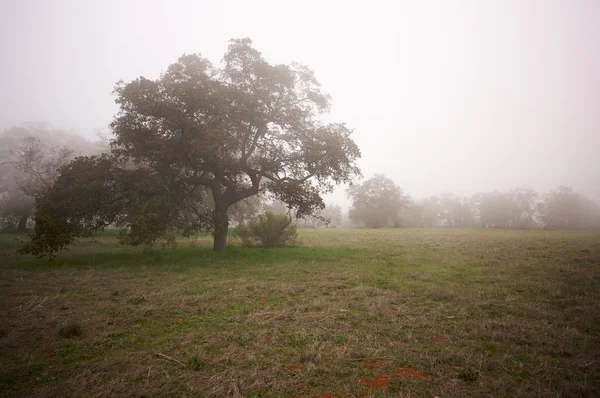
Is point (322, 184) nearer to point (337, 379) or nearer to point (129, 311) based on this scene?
point (129, 311)

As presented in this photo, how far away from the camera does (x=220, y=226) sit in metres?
17.2

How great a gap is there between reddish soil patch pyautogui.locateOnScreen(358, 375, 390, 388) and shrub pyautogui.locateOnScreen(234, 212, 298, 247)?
1659 cm

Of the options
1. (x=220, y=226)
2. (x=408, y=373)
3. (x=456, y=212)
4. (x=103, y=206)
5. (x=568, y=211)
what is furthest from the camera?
(x=456, y=212)

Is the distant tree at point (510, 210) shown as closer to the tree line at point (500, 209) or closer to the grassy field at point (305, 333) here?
the tree line at point (500, 209)

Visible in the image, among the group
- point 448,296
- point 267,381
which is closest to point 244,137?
point 448,296

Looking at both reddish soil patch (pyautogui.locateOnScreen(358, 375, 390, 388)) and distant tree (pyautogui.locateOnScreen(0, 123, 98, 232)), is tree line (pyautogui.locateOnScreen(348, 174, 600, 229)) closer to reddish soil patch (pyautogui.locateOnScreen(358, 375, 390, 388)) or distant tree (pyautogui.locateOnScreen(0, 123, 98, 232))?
distant tree (pyautogui.locateOnScreen(0, 123, 98, 232))

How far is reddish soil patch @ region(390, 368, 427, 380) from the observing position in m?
4.37

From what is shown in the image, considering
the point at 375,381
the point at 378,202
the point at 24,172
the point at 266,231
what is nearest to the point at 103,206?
the point at 266,231

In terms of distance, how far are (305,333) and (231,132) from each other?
1335cm

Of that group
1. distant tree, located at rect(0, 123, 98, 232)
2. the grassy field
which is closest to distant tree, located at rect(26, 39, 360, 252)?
the grassy field

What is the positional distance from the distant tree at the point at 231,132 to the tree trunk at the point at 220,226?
0.19ft

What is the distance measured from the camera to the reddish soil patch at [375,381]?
416 cm

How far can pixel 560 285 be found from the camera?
9.11m

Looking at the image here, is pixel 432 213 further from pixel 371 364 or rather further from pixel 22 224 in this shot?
pixel 22 224
